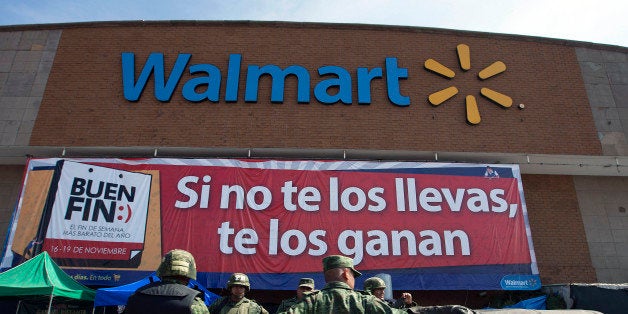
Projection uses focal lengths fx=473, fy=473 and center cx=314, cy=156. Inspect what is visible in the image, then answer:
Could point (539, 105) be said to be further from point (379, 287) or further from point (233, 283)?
point (233, 283)

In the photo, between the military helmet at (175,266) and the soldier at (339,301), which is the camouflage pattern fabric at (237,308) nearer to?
the military helmet at (175,266)

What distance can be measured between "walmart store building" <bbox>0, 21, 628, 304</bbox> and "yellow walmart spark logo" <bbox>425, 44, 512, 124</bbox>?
35 millimetres

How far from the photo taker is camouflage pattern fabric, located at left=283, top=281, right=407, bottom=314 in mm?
3020

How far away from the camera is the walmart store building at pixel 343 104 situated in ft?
39.5

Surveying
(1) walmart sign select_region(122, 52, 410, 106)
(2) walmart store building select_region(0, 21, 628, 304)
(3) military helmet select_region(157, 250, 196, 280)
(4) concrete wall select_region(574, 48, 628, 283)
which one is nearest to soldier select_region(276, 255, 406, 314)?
(3) military helmet select_region(157, 250, 196, 280)

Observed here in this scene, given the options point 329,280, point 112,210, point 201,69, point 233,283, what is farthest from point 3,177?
point 329,280

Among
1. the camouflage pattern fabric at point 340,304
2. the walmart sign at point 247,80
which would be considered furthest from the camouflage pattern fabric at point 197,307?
the walmart sign at point 247,80

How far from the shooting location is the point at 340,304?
304 centimetres

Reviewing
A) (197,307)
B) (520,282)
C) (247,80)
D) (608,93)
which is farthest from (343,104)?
(197,307)

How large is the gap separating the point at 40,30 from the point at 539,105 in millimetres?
14206

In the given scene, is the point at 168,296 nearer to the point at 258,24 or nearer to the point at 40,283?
the point at 40,283

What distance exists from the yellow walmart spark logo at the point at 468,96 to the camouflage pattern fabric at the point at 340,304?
33.6ft

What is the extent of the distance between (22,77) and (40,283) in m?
7.49

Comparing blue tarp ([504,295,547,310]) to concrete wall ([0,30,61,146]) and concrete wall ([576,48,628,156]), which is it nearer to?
concrete wall ([576,48,628,156])
